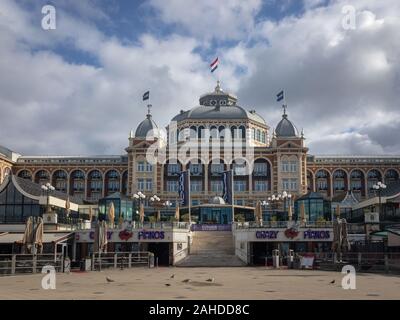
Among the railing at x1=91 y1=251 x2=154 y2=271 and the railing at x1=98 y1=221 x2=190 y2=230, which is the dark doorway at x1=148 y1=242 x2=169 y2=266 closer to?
the railing at x1=98 y1=221 x2=190 y2=230

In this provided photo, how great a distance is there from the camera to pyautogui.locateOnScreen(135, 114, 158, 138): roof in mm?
96375

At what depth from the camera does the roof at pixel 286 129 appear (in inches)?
3750

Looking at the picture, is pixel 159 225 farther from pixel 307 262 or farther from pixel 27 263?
pixel 27 263

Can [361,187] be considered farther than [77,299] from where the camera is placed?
Yes

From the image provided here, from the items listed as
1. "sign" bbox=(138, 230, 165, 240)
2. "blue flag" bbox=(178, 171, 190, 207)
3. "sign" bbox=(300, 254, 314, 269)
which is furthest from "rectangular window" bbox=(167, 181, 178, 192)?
"sign" bbox=(300, 254, 314, 269)

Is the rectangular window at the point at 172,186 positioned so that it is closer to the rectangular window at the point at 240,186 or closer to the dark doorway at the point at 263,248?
the rectangular window at the point at 240,186

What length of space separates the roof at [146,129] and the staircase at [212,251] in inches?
1570

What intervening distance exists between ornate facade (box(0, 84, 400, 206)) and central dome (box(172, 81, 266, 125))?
0.19m

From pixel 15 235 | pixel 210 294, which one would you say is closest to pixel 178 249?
pixel 15 235

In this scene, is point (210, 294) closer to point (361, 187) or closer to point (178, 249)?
point (178, 249)

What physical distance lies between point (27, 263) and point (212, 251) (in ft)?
77.2
